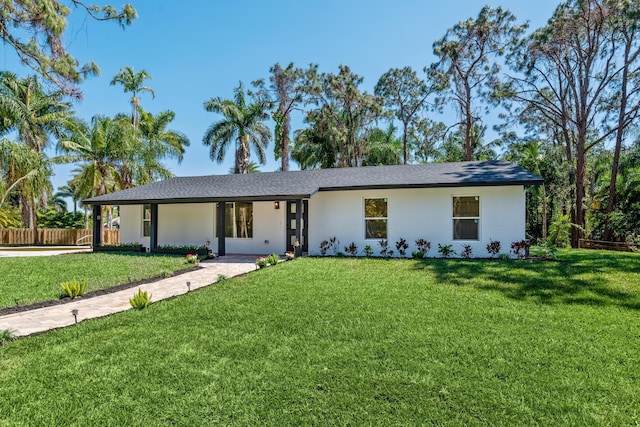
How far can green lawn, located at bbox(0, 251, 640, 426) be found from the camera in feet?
9.48

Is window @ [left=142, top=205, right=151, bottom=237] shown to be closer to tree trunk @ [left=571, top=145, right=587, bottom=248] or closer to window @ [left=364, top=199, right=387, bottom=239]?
window @ [left=364, top=199, right=387, bottom=239]

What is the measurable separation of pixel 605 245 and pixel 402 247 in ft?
39.3

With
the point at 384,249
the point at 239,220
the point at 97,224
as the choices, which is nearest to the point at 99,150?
the point at 97,224

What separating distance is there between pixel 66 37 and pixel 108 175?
1540 centimetres

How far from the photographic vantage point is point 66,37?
908cm

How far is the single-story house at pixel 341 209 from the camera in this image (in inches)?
446

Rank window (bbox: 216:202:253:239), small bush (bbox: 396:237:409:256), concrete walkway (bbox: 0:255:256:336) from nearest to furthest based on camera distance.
→ 1. concrete walkway (bbox: 0:255:256:336)
2. small bush (bbox: 396:237:409:256)
3. window (bbox: 216:202:253:239)

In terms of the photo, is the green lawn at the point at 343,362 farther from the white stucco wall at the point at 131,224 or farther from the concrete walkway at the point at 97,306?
the white stucco wall at the point at 131,224

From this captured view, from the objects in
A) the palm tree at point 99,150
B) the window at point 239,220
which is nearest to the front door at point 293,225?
the window at point 239,220

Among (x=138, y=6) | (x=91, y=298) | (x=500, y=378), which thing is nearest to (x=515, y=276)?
(x=500, y=378)

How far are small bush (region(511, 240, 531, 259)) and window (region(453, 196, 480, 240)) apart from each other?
3.76 ft

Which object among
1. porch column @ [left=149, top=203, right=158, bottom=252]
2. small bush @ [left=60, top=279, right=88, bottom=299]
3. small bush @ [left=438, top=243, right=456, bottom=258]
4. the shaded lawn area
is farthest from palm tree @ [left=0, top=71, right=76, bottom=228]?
small bush @ [left=438, top=243, right=456, bottom=258]

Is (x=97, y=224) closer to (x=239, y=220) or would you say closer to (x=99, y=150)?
(x=239, y=220)

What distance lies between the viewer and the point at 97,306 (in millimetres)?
6344
